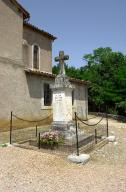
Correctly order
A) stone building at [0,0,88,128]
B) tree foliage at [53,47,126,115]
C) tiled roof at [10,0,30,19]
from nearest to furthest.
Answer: stone building at [0,0,88,128] → tiled roof at [10,0,30,19] → tree foliage at [53,47,126,115]

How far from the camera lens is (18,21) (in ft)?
55.9

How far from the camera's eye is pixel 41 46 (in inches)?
850

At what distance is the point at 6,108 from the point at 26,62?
17.4 ft

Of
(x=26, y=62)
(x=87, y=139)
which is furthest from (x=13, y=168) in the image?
(x=26, y=62)

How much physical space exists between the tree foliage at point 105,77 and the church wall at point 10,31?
12.0 meters

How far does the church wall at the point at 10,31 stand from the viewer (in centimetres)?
1577

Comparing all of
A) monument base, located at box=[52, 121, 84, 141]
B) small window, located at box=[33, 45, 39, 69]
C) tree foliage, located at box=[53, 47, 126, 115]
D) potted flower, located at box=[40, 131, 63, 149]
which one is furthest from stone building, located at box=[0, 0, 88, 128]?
tree foliage, located at box=[53, 47, 126, 115]

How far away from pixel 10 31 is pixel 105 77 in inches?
685

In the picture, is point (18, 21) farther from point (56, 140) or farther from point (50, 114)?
point (56, 140)

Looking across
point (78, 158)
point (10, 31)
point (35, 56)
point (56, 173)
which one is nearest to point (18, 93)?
point (10, 31)

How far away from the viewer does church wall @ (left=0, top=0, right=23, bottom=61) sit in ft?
51.8

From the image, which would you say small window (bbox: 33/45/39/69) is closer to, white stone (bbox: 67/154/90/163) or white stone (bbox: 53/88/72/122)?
white stone (bbox: 53/88/72/122)

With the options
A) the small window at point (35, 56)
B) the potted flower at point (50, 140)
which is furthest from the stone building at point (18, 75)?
the potted flower at point (50, 140)

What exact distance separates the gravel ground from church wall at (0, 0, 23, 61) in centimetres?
738
